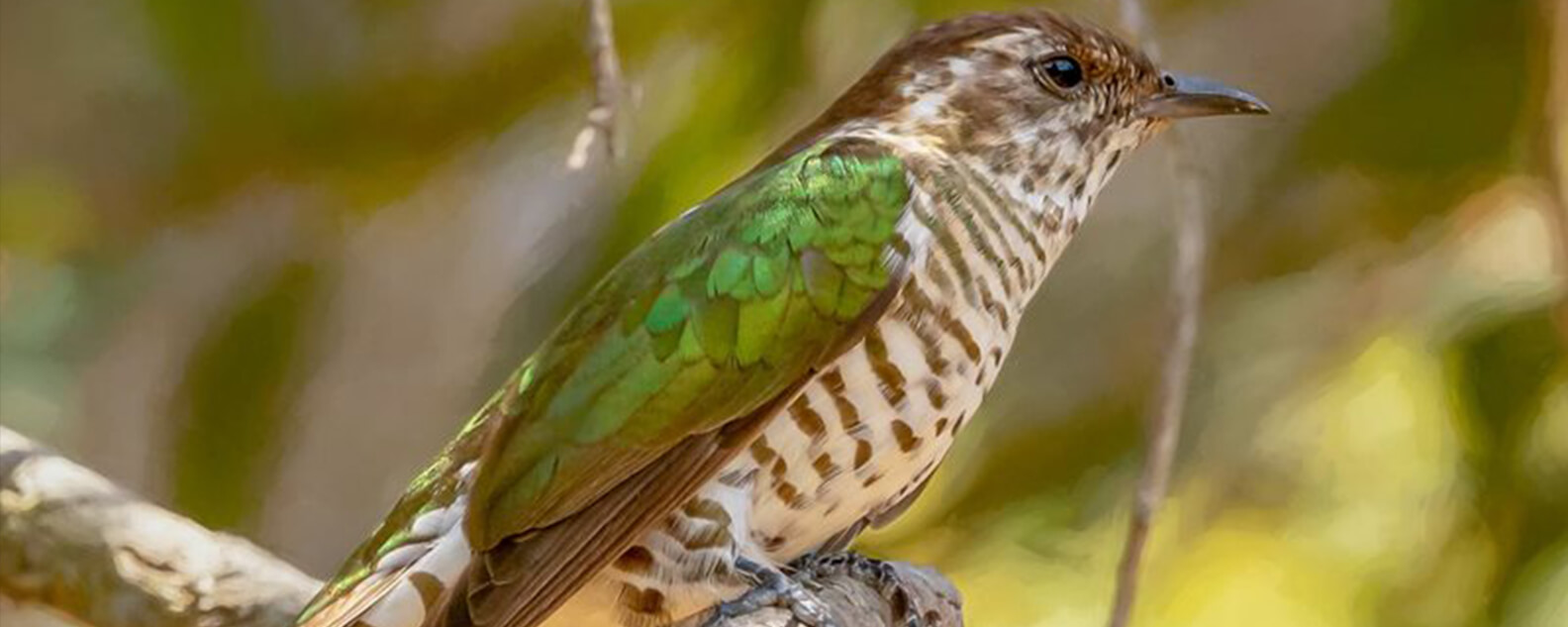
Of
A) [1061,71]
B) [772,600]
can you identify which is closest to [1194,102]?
[1061,71]

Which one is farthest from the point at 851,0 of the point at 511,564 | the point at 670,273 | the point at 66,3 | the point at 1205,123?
the point at 511,564

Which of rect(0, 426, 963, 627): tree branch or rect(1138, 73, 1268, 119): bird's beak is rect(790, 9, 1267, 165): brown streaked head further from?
rect(0, 426, 963, 627): tree branch

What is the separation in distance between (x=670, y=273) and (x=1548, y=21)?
1786mm

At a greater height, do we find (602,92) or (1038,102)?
(602,92)

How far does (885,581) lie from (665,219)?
64.5 inches

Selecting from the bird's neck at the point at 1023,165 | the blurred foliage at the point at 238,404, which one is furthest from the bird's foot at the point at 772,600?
the blurred foliage at the point at 238,404

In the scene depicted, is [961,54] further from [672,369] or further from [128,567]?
[128,567]

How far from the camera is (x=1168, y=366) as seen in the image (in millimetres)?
3785

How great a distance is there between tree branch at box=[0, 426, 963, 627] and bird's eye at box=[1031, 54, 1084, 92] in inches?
27.6

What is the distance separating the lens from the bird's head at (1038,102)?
12.1 ft

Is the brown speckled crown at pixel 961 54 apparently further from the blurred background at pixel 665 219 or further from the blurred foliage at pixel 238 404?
the blurred foliage at pixel 238 404

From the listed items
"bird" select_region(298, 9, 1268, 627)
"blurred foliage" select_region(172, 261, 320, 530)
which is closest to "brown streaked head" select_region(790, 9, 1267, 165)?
"bird" select_region(298, 9, 1268, 627)

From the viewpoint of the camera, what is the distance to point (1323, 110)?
554cm

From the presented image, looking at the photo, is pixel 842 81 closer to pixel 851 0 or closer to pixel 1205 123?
pixel 851 0
